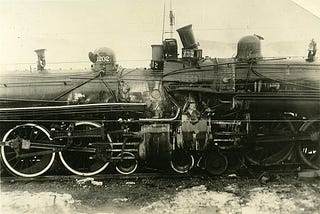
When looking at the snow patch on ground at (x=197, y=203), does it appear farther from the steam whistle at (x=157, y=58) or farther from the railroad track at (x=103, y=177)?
the steam whistle at (x=157, y=58)

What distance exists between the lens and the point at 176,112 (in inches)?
268

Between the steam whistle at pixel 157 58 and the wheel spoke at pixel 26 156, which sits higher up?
the steam whistle at pixel 157 58

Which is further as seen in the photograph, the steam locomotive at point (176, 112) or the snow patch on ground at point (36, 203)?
the steam locomotive at point (176, 112)

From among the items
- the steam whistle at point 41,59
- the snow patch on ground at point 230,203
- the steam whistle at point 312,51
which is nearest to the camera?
the snow patch on ground at point 230,203

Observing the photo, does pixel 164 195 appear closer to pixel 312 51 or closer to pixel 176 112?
pixel 176 112

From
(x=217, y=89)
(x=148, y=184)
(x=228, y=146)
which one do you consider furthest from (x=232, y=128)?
(x=148, y=184)

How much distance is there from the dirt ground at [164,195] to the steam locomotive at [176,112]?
1.42 feet

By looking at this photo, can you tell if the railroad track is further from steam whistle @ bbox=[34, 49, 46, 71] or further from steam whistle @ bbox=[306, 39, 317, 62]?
steam whistle @ bbox=[306, 39, 317, 62]

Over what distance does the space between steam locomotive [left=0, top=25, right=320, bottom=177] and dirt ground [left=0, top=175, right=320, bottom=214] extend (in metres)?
0.43

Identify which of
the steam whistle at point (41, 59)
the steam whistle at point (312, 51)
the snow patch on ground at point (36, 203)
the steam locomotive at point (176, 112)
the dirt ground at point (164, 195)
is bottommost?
the snow patch on ground at point (36, 203)

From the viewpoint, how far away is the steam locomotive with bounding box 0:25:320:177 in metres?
6.68

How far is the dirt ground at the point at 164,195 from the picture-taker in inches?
217

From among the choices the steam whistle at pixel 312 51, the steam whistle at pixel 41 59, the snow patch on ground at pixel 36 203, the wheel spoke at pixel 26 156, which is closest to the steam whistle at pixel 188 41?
the steam whistle at pixel 312 51

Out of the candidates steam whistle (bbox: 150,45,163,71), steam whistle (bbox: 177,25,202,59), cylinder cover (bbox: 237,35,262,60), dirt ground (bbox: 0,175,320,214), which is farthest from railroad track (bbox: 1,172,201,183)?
cylinder cover (bbox: 237,35,262,60)
